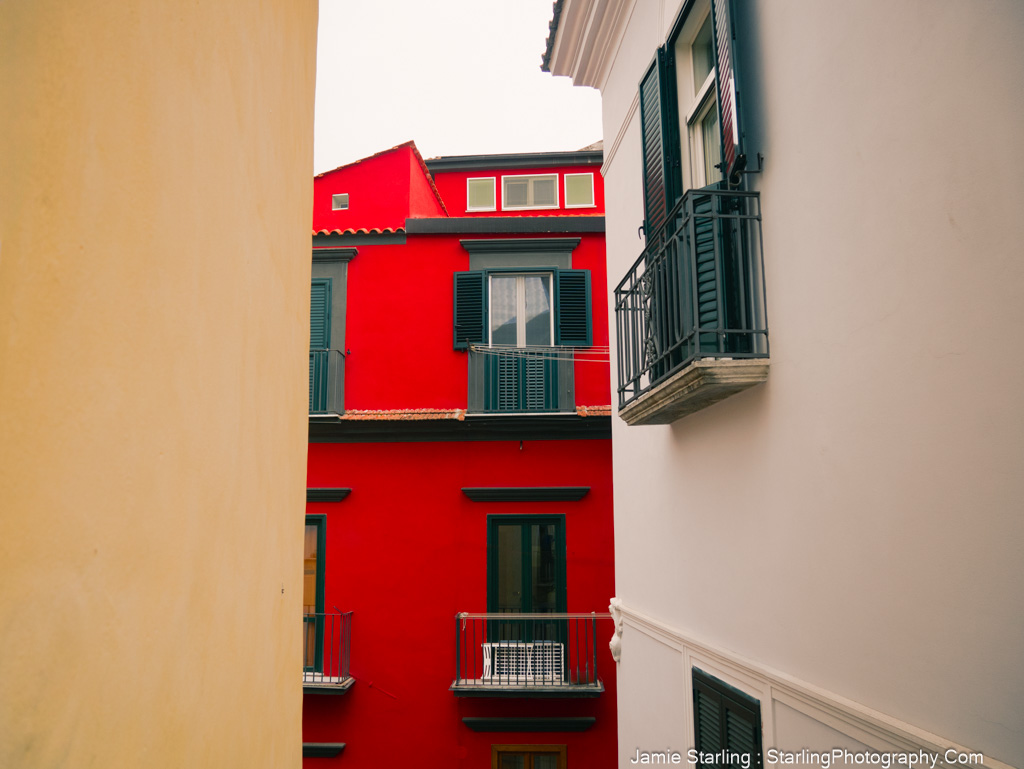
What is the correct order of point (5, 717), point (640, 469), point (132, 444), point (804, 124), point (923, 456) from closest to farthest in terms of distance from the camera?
1. point (5, 717)
2. point (132, 444)
3. point (923, 456)
4. point (804, 124)
5. point (640, 469)

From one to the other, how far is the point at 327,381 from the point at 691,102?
28.9 ft

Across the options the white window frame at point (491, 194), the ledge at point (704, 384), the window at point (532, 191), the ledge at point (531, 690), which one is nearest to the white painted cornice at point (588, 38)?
the ledge at point (704, 384)

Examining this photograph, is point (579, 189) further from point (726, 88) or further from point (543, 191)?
point (726, 88)

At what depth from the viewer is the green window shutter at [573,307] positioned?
13.8 m

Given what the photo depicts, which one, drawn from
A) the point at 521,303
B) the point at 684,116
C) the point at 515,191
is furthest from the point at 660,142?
the point at 515,191

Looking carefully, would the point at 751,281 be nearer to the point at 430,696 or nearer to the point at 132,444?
the point at 132,444

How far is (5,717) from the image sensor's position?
150cm

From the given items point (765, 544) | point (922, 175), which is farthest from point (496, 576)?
point (922, 175)

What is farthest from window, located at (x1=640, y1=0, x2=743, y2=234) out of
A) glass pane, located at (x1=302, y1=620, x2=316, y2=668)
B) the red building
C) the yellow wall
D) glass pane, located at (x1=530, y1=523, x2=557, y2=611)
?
glass pane, located at (x1=302, y1=620, x2=316, y2=668)

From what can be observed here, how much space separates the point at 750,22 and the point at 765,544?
3.24 m

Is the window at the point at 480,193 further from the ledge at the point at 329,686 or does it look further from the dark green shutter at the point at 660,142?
the dark green shutter at the point at 660,142

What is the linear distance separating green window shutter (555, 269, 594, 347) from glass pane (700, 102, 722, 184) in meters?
7.57

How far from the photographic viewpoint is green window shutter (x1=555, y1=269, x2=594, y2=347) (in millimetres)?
13836

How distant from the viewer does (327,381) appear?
13.7 m
